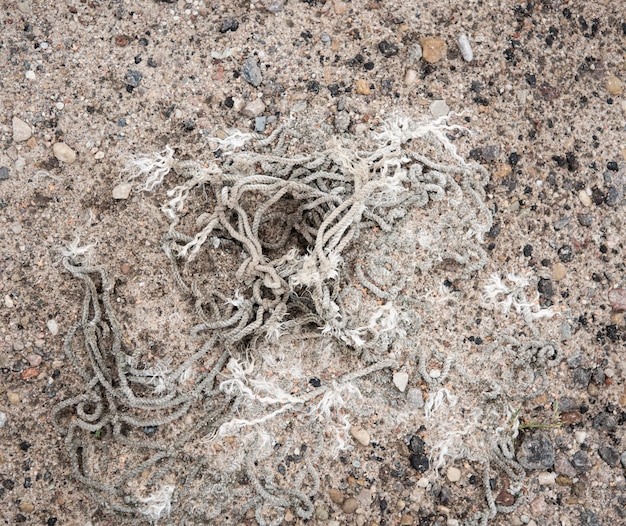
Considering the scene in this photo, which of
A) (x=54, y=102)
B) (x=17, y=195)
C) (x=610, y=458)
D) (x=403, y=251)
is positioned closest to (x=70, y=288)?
(x=17, y=195)

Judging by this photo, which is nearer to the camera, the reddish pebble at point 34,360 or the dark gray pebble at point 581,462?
the reddish pebble at point 34,360

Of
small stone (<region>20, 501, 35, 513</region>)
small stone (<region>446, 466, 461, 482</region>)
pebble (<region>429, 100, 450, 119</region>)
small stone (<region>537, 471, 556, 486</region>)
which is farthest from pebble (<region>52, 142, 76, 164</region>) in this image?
small stone (<region>537, 471, 556, 486</region>)

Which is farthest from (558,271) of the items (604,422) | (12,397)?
(12,397)

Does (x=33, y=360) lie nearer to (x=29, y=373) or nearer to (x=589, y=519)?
(x=29, y=373)

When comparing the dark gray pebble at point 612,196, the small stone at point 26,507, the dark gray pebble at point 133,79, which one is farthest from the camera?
the dark gray pebble at point 612,196

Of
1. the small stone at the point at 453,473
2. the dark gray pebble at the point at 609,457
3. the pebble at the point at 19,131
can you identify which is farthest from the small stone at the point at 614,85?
the pebble at the point at 19,131

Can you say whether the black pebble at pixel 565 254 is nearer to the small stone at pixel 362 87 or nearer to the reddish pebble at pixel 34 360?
the small stone at pixel 362 87
